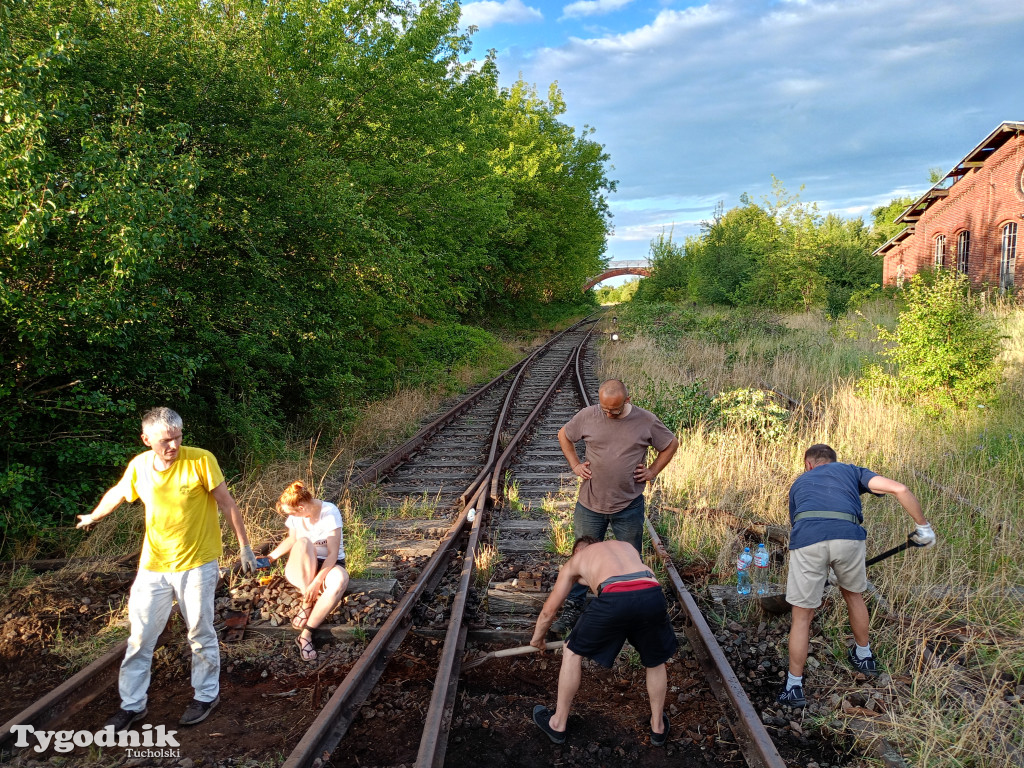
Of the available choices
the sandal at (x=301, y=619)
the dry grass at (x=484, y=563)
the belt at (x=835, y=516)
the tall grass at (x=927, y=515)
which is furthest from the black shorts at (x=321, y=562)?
the belt at (x=835, y=516)

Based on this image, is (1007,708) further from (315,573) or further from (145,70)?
(145,70)

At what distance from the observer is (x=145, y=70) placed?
24.2ft

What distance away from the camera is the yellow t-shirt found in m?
4.02

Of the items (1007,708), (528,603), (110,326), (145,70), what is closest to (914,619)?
(1007,708)

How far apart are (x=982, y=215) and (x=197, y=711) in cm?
3224

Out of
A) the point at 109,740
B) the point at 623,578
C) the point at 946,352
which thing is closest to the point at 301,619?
the point at 109,740

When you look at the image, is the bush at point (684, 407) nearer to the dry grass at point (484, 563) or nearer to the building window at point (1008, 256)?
the dry grass at point (484, 563)

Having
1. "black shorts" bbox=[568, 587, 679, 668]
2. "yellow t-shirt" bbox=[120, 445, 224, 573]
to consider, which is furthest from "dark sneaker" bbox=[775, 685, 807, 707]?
"yellow t-shirt" bbox=[120, 445, 224, 573]

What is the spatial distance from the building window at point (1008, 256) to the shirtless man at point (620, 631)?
27823 mm

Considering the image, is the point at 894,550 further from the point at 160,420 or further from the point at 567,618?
the point at 160,420

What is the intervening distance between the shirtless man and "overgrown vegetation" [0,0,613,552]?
4.71m

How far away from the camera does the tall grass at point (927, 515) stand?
3.69 metres

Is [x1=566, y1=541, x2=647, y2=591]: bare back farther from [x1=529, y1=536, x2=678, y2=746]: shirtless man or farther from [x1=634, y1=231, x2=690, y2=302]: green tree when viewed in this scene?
[x1=634, y1=231, x2=690, y2=302]: green tree

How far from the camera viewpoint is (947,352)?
404 inches
